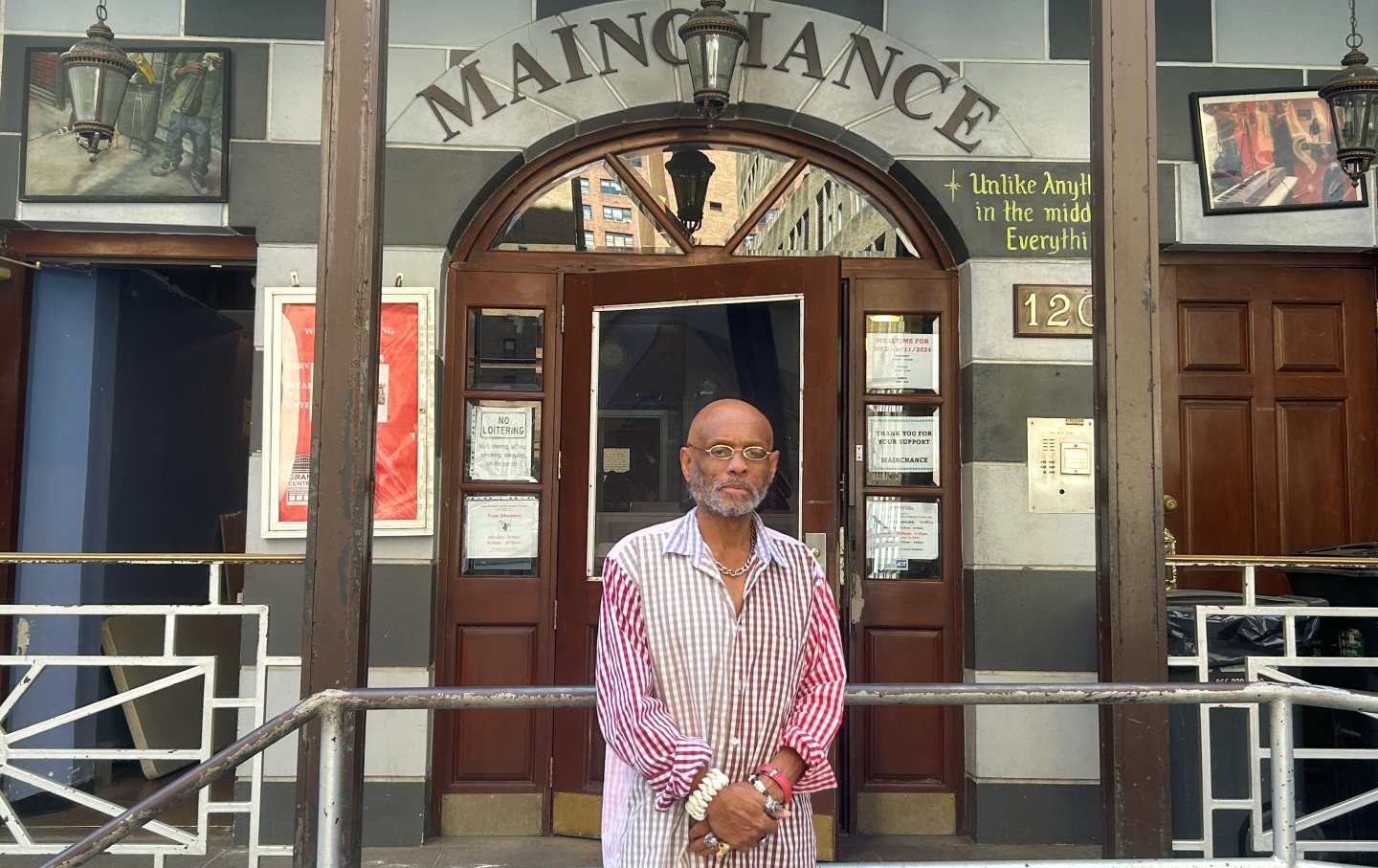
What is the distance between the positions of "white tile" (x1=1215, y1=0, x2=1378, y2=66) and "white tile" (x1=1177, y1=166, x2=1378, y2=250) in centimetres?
66

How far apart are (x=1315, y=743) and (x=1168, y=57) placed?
324 centimetres

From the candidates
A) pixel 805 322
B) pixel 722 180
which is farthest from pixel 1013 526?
pixel 722 180

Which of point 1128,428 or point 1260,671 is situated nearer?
point 1128,428

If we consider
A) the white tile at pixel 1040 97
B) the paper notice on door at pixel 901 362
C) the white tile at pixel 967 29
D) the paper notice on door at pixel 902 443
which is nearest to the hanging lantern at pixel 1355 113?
the white tile at pixel 1040 97

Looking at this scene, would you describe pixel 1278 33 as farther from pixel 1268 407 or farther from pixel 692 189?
pixel 692 189

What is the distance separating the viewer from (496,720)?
493cm

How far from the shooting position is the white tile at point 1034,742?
4.80 meters

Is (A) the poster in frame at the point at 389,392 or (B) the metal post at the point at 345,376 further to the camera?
(A) the poster in frame at the point at 389,392

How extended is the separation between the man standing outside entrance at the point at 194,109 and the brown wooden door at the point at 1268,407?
471 cm

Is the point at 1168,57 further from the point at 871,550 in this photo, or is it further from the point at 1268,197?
the point at 871,550

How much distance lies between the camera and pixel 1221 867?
221 cm

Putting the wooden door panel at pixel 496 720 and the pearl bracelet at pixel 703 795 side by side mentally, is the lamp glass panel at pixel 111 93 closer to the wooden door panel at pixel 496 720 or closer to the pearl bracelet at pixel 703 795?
the wooden door panel at pixel 496 720

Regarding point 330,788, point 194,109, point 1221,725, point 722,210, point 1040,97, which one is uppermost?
point 1040,97

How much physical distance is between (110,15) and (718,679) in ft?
15.6
